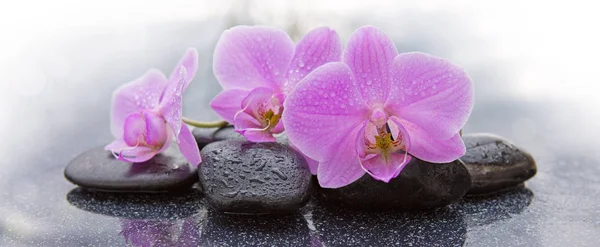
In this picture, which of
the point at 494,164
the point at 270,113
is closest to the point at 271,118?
the point at 270,113

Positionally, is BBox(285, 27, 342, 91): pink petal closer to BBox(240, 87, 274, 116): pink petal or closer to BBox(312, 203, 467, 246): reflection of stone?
BBox(240, 87, 274, 116): pink petal

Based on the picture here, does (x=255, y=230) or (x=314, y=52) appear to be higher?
(x=314, y=52)

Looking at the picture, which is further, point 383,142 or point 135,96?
point 135,96

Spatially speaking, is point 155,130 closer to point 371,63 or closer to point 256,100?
point 256,100

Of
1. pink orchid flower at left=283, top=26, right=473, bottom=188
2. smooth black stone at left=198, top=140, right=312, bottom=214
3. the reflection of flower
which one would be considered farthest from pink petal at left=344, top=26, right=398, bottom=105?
the reflection of flower

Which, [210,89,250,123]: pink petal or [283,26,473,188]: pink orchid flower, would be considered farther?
[210,89,250,123]: pink petal

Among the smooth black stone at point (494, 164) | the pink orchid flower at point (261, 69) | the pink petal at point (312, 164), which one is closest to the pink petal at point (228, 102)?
the pink orchid flower at point (261, 69)

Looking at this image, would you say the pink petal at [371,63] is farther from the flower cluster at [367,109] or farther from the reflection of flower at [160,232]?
the reflection of flower at [160,232]
